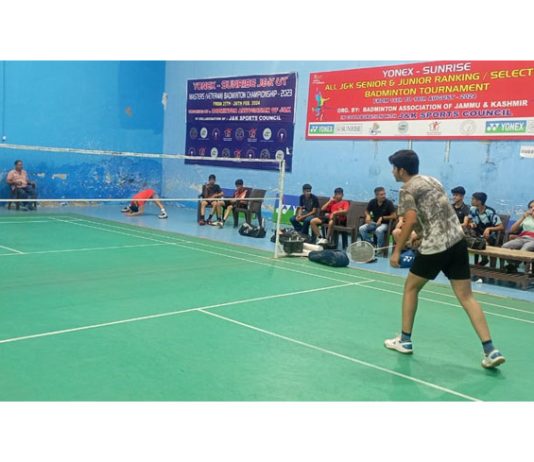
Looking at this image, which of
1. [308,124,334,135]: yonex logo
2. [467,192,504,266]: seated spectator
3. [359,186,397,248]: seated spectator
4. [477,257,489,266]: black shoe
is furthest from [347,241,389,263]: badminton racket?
[308,124,334,135]: yonex logo

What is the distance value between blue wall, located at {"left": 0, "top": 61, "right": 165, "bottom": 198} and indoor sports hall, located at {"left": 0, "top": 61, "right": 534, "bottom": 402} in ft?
0.18

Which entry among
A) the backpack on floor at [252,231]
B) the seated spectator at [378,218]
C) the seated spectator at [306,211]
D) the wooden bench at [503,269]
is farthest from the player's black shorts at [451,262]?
the backpack on floor at [252,231]

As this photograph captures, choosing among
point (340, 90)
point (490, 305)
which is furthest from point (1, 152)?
point (490, 305)

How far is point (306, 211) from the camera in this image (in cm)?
1241

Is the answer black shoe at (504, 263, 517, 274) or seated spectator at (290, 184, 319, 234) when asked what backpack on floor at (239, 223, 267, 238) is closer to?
seated spectator at (290, 184, 319, 234)

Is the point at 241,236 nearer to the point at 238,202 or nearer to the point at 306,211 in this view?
the point at 306,211

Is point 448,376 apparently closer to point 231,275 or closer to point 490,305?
point 490,305

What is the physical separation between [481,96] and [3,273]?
9.47 meters

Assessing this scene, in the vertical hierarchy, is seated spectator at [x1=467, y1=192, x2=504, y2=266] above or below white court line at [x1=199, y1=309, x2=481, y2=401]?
above

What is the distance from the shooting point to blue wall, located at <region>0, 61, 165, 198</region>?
56.2 feet

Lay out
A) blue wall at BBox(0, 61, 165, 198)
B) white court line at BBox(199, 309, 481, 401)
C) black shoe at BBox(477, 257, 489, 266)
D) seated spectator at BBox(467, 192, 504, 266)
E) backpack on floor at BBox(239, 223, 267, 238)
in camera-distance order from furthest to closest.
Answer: blue wall at BBox(0, 61, 165, 198) → backpack on floor at BBox(239, 223, 267, 238) → seated spectator at BBox(467, 192, 504, 266) → black shoe at BBox(477, 257, 489, 266) → white court line at BBox(199, 309, 481, 401)

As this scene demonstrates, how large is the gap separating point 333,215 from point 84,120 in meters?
10.1

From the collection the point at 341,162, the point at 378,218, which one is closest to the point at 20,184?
the point at 341,162

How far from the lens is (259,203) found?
13984 millimetres
